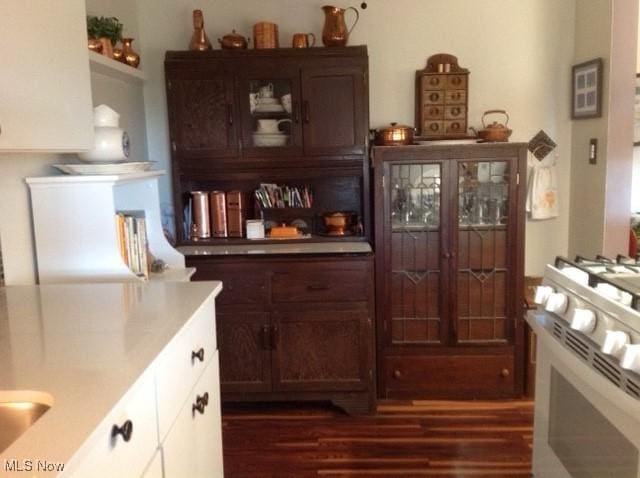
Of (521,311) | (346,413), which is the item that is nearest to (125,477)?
(346,413)

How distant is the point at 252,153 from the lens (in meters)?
3.12

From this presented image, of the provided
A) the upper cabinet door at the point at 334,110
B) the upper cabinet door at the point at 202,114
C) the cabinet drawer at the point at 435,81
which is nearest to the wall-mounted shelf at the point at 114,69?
the upper cabinet door at the point at 202,114

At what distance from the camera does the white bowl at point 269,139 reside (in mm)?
3127

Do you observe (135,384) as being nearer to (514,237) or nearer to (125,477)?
(125,477)

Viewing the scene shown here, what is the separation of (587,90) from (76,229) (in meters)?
2.65

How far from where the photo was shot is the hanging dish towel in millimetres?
3402

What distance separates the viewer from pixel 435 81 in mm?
3283

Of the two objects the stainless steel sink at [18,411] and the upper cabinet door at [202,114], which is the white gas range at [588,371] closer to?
the stainless steel sink at [18,411]

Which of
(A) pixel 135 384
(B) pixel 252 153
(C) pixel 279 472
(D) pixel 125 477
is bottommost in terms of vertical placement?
(C) pixel 279 472

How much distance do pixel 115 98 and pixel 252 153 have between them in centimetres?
73

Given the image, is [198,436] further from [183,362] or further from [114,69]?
[114,69]

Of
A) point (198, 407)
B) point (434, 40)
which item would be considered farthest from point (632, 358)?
point (434, 40)

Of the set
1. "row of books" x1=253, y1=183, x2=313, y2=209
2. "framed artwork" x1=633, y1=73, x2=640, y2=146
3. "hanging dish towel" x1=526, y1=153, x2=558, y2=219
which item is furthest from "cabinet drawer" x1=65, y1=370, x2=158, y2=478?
"framed artwork" x1=633, y1=73, x2=640, y2=146

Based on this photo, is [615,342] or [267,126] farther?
[267,126]
